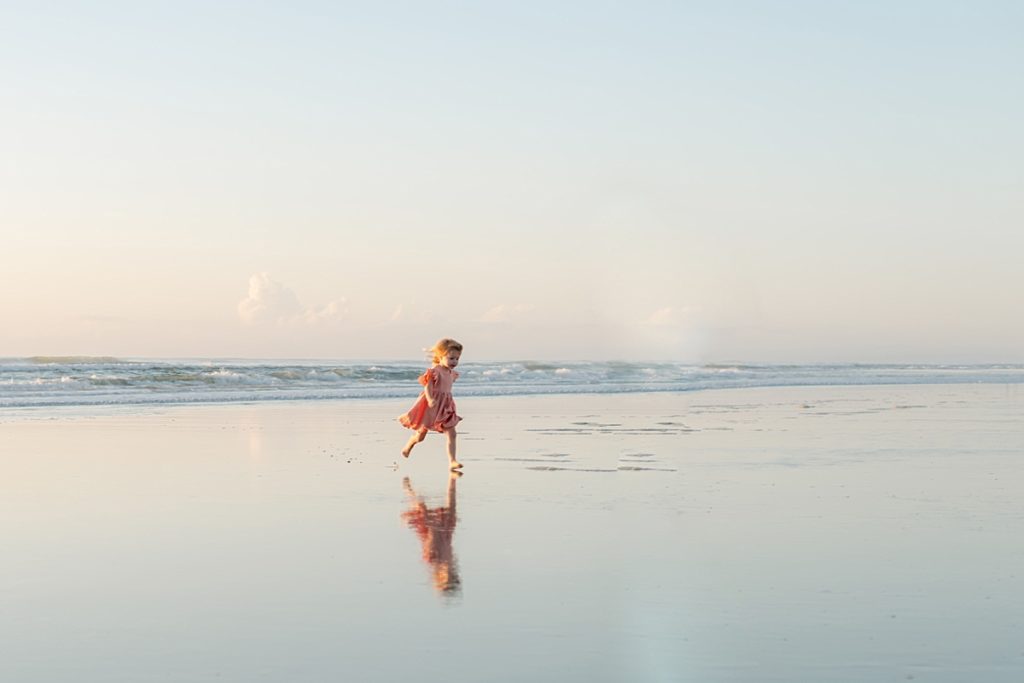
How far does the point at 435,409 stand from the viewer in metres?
12.8

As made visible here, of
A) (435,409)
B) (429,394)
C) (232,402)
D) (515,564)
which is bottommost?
(515,564)

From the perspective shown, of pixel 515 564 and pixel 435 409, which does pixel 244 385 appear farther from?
pixel 515 564

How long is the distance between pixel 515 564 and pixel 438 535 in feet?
3.96

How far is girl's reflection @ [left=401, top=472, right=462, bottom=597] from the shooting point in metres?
5.99

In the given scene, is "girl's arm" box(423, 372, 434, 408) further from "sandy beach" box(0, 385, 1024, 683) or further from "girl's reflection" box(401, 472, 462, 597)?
"girl's reflection" box(401, 472, 462, 597)

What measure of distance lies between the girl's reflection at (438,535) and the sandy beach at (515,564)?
34 millimetres

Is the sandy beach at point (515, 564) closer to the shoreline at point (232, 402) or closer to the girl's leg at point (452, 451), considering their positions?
the girl's leg at point (452, 451)

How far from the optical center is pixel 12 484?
32.9 feet

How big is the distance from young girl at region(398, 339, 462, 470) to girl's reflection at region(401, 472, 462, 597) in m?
2.39

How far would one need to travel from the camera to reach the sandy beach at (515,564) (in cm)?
453

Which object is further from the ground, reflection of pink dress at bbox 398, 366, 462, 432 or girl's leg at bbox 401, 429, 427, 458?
reflection of pink dress at bbox 398, 366, 462, 432

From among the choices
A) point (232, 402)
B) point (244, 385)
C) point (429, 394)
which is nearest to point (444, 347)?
point (429, 394)

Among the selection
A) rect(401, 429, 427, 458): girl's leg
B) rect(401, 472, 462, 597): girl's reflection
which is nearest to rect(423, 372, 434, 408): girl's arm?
rect(401, 429, 427, 458): girl's leg

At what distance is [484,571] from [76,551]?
2.52 metres
